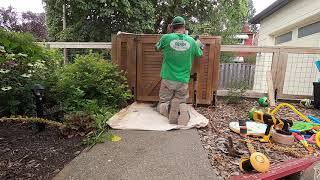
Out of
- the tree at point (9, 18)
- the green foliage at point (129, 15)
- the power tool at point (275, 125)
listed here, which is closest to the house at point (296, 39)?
the power tool at point (275, 125)

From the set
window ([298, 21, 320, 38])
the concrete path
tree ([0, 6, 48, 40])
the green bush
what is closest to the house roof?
window ([298, 21, 320, 38])

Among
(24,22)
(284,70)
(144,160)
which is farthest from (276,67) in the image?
(24,22)

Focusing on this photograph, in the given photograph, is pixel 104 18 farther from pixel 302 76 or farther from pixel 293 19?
pixel 302 76

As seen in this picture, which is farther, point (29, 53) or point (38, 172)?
point (29, 53)

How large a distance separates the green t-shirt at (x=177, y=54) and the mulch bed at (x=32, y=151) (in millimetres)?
1848

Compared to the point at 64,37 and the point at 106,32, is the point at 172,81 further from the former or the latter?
the point at 64,37

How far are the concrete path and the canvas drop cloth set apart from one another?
356 millimetres

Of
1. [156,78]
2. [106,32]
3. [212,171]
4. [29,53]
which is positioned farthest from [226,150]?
[106,32]

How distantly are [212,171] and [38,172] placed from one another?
5.24 ft

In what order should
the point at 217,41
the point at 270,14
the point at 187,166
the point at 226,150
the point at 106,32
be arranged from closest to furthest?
the point at 187,166 → the point at 226,150 → the point at 217,41 → the point at 270,14 → the point at 106,32

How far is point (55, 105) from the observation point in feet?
13.8

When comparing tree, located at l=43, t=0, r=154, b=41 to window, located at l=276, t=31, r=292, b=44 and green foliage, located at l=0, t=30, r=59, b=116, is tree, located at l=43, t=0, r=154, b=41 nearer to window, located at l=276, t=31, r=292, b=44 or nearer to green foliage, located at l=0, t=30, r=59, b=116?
window, located at l=276, t=31, r=292, b=44

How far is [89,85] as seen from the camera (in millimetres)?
4340

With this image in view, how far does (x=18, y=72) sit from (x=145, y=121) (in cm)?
196
